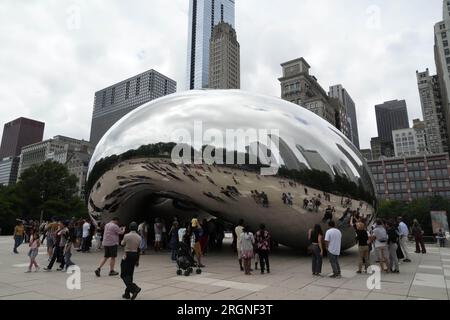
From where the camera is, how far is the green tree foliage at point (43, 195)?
50.1m

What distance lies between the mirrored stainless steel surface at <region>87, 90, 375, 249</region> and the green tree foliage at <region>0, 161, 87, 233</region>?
41.7m

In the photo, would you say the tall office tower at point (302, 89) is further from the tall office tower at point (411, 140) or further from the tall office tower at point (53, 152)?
the tall office tower at point (53, 152)

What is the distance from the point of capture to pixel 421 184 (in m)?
113

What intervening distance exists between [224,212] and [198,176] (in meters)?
1.81

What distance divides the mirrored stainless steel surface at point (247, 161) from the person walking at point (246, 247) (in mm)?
2052

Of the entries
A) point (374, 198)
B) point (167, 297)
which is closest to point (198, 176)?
point (167, 297)

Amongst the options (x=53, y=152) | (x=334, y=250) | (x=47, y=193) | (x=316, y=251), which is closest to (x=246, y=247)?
(x=316, y=251)

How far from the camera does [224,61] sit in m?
154

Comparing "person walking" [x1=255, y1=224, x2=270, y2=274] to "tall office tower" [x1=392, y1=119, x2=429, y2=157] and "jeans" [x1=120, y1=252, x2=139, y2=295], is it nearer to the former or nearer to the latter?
"jeans" [x1=120, y1=252, x2=139, y2=295]

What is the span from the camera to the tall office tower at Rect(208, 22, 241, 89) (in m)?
154

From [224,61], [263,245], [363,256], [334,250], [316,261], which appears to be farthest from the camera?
[224,61]

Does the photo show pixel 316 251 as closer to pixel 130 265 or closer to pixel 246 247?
pixel 246 247

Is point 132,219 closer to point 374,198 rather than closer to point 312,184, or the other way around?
point 312,184

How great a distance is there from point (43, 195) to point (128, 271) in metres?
56.4
